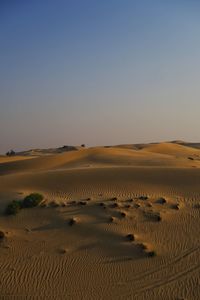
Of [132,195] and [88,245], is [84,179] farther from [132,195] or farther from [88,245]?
[88,245]

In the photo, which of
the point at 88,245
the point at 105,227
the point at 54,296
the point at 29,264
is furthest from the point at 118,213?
the point at 54,296

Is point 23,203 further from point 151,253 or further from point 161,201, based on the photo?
point 151,253

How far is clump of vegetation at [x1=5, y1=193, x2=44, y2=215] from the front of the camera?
60.5 feet

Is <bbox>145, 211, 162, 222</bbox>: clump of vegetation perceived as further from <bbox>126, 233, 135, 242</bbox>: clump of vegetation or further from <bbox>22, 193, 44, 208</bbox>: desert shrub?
<bbox>22, 193, 44, 208</bbox>: desert shrub

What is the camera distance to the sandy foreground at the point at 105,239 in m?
13.1

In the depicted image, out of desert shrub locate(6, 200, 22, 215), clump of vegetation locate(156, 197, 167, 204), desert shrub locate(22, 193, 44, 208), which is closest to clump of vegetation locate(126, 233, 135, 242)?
clump of vegetation locate(156, 197, 167, 204)

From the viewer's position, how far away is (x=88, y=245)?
15.5 meters

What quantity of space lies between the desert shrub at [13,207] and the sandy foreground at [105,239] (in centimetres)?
25

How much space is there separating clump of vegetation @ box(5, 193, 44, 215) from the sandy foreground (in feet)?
0.91

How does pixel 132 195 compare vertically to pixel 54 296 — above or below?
above

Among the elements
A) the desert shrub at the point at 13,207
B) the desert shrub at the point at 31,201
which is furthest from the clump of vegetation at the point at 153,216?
the desert shrub at the point at 13,207

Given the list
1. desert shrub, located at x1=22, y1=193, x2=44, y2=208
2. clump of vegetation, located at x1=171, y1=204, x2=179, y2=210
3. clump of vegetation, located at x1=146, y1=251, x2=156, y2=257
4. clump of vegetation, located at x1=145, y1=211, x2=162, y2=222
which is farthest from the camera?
desert shrub, located at x1=22, y1=193, x2=44, y2=208

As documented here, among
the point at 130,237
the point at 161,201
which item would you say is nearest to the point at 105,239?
the point at 130,237

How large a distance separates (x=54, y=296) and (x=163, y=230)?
532cm
